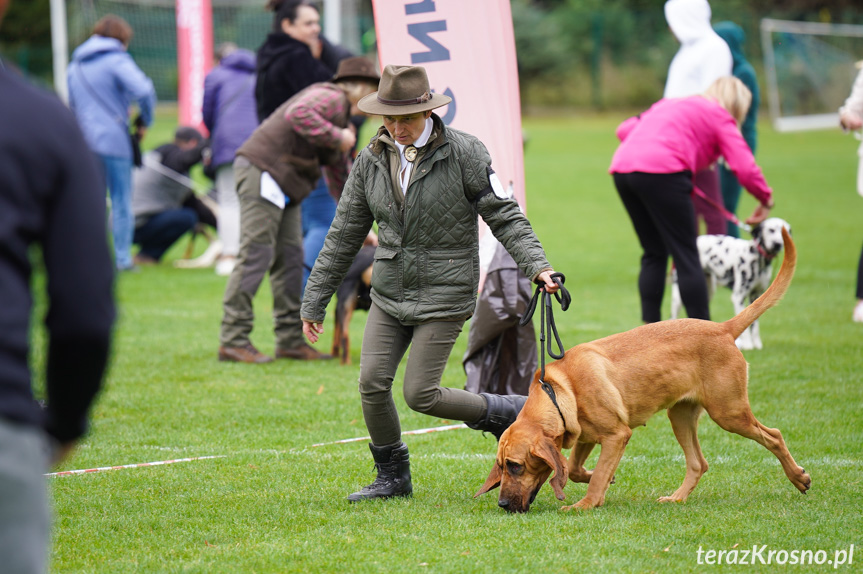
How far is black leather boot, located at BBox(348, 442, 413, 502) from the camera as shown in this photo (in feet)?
15.1

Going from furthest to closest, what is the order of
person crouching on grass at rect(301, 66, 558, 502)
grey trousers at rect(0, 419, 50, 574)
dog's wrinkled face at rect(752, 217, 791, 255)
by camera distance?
1. dog's wrinkled face at rect(752, 217, 791, 255)
2. person crouching on grass at rect(301, 66, 558, 502)
3. grey trousers at rect(0, 419, 50, 574)

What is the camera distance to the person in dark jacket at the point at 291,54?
842 cm

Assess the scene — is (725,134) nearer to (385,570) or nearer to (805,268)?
(385,570)

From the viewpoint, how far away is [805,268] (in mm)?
12336

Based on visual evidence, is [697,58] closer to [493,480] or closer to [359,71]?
[359,71]

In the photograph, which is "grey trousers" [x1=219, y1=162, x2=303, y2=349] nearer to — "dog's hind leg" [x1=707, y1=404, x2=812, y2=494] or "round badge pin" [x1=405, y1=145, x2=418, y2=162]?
"round badge pin" [x1=405, y1=145, x2=418, y2=162]

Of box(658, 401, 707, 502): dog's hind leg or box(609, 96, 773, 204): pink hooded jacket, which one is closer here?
box(658, 401, 707, 502): dog's hind leg

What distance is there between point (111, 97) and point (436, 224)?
8444 millimetres

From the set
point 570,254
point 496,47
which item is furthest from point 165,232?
point 496,47

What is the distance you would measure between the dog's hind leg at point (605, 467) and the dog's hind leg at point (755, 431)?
0.44 metres

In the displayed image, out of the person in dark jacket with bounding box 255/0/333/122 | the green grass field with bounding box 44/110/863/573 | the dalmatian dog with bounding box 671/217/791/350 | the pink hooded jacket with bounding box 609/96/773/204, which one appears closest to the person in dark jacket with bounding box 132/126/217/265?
the green grass field with bounding box 44/110/863/573

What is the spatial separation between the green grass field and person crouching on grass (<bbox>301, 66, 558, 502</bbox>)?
0.48 m

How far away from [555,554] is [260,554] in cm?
111

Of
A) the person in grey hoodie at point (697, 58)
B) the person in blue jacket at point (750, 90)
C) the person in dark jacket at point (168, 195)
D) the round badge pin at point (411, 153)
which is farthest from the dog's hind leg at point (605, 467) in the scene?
the person in dark jacket at point (168, 195)
